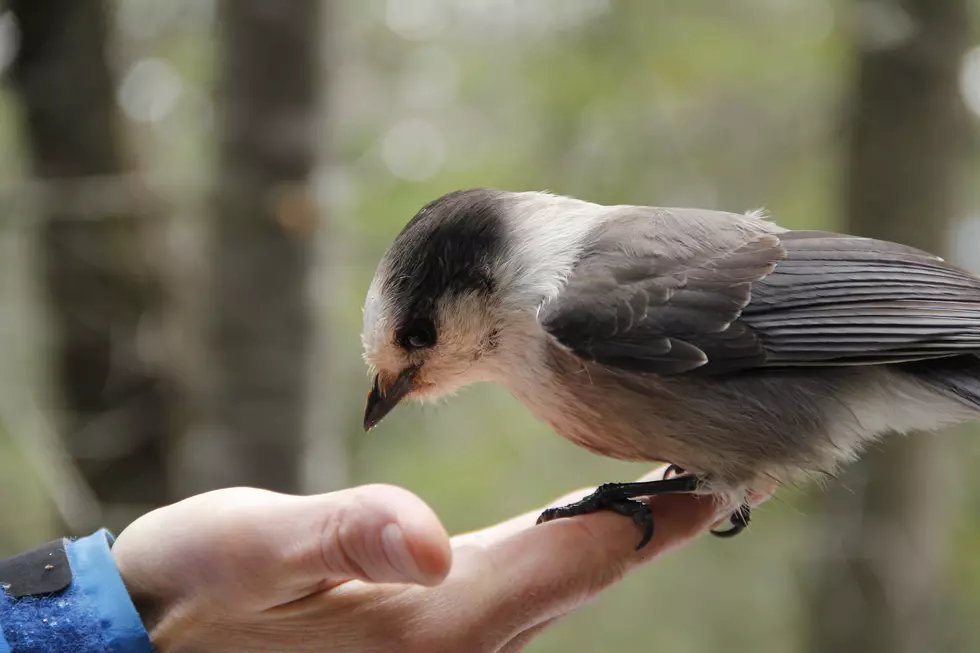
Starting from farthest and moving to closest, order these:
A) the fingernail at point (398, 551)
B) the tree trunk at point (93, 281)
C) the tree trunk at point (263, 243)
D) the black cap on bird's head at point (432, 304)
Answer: the tree trunk at point (93, 281) → the tree trunk at point (263, 243) → the black cap on bird's head at point (432, 304) → the fingernail at point (398, 551)

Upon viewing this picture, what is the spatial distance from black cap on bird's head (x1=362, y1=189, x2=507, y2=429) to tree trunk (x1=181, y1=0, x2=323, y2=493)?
42.2 inches

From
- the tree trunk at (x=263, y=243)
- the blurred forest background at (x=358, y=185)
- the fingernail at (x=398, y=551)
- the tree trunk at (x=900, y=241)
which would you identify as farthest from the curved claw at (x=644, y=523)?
the tree trunk at (x=900, y=241)

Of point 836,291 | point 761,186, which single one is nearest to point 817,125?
point 761,186

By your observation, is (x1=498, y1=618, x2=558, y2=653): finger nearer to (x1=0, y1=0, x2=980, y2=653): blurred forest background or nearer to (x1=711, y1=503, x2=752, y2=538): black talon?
(x1=711, y1=503, x2=752, y2=538): black talon

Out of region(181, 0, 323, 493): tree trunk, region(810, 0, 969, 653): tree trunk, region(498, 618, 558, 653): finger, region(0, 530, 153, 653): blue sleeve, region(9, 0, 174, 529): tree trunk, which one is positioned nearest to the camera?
region(0, 530, 153, 653): blue sleeve

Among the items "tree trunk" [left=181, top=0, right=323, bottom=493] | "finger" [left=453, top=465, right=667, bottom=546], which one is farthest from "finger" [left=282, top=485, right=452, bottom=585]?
"tree trunk" [left=181, top=0, right=323, bottom=493]

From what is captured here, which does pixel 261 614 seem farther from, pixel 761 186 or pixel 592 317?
pixel 761 186

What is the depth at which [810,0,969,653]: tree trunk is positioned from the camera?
11.9ft

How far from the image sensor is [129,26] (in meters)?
4.42

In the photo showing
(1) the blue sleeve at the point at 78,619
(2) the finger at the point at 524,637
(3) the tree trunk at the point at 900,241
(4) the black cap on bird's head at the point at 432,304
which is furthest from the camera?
(3) the tree trunk at the point at 900,241

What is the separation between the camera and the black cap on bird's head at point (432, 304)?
204 cm

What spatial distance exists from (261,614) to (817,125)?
381 cm

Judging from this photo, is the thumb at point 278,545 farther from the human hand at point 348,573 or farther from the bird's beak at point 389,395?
the bird's beak at point 389,395

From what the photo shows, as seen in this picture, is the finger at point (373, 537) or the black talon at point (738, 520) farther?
the black talon at point (738, 520)
